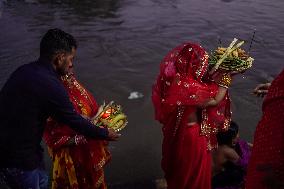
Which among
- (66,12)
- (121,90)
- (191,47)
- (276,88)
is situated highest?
(276,88)

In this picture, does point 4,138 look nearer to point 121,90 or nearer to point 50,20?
point 121,90

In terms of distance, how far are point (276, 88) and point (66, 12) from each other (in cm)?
1108

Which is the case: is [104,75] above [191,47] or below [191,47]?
below

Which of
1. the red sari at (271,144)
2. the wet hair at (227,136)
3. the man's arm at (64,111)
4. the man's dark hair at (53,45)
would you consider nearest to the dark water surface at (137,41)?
the wet hair at (227,136)

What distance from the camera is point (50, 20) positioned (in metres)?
11.2

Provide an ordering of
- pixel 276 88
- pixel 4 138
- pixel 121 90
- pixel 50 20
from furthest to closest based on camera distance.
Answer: pixel 50 20 < pixel 121 90 < pixel 4 138 < pixel 276 88

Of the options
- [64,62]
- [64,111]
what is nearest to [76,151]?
[64,111]

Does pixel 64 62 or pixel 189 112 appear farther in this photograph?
pixel 189 112

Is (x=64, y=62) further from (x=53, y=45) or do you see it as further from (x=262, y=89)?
(x=262, y=89)

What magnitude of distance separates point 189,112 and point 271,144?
6.78 ft

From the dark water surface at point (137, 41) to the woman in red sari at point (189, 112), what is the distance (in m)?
1.21

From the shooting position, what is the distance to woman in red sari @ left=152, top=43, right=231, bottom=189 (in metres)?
3.42

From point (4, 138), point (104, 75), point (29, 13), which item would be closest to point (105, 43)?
point (104, 75)

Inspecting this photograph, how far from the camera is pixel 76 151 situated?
11.9 ft
